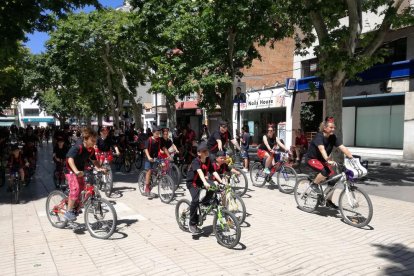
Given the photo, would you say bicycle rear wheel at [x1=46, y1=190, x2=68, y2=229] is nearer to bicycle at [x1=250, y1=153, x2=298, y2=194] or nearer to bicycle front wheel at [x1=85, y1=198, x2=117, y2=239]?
bicycle front wheel at [x1=85, y1=198, x2=117, y2=239]

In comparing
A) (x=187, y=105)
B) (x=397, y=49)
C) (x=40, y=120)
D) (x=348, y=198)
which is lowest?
(x=348, y=198)

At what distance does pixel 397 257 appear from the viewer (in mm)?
5590

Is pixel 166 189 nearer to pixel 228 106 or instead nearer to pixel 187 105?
pixel 228 106

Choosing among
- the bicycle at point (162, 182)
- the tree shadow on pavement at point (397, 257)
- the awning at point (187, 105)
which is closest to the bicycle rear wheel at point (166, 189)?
the bicycle at point (162, 182)

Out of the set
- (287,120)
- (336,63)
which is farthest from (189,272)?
(287,120)

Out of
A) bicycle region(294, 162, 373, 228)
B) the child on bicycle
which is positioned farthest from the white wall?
the child on bicycle

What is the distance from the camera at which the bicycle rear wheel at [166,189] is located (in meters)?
9.27

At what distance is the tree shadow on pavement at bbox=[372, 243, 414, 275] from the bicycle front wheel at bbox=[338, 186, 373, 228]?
2.97 feet

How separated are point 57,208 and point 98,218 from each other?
37.3 inches

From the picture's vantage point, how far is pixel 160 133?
10.5 m

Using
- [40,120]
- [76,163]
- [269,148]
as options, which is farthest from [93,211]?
[40,120]

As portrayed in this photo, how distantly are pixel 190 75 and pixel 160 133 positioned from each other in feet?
25.1

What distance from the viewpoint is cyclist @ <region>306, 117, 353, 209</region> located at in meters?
7.74

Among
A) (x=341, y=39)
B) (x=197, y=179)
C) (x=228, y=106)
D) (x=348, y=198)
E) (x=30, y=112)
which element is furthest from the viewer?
(x=30, y=112)
